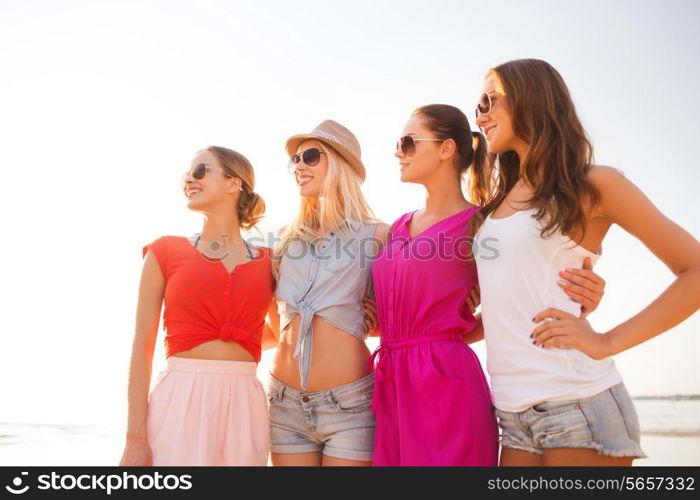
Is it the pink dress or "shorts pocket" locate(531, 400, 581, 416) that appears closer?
"shorts pocket" locate(531, 400, 581, 416)

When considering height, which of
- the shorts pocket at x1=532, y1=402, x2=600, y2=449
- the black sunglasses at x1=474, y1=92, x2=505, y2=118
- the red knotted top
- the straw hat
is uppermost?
the straw hat

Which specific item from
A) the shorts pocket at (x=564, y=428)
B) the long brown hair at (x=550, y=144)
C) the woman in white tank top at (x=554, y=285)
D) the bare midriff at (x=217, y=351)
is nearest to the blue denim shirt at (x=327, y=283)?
the bare midriff at (x=217, y=351)

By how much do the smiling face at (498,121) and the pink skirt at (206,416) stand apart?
2243 millimetres

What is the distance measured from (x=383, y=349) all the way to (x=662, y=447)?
1363 cm

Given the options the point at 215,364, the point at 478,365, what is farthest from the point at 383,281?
the point at 215,364

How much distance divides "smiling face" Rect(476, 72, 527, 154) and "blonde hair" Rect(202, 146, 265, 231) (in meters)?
2.05

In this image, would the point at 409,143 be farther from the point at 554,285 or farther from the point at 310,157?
the point at 554,285

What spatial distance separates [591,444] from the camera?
2.92 m

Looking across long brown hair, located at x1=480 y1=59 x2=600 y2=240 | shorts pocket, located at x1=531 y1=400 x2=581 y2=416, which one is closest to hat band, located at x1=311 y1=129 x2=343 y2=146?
long brown hair, located at x1=480 y1=59 x2=600 y2=240

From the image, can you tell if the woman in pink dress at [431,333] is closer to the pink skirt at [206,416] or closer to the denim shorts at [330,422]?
the denim shorts at [330,422]

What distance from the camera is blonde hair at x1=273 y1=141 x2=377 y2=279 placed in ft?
15.7

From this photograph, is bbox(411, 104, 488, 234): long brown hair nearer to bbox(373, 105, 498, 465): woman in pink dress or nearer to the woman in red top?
bbox(373, 105, 498, 465): woman in pink dress

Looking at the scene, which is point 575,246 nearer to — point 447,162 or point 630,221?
point 630,221

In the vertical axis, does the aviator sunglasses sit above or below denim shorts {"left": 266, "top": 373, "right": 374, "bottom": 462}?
above
